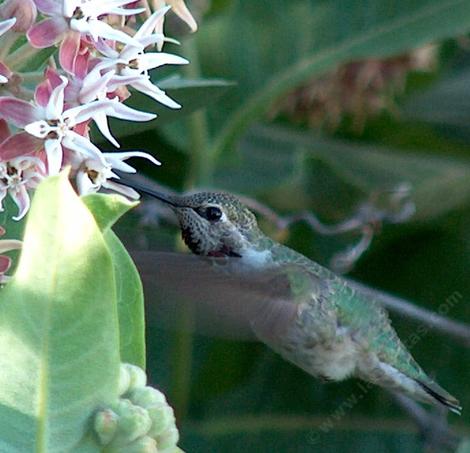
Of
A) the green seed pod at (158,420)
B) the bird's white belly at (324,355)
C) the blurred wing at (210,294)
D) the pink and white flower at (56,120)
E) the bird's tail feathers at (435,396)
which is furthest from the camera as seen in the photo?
the bird's tail feathers at (435,396)

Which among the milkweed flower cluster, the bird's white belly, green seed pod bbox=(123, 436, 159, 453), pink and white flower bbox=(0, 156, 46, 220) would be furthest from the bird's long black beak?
green seed pod bbox=(123, 436, 159, 453)

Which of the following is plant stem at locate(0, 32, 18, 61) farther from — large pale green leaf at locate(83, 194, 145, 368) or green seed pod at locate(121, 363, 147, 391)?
green seed pod at locate(121, 363, 147, 391)

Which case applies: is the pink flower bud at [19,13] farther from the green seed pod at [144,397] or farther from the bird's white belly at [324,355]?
the bird's white belly at [324,355]

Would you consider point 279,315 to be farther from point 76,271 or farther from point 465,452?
point 76,271

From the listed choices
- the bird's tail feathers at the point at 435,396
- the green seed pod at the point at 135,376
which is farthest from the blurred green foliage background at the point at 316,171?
the green seed pod at the point at 135,376

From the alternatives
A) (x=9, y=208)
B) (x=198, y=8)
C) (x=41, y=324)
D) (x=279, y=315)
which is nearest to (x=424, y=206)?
(x=198, y=8)

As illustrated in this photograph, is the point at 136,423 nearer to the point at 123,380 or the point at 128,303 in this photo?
the point at 123,380

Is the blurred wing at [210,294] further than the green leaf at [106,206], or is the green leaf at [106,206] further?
the blurred wing at [210,294]
